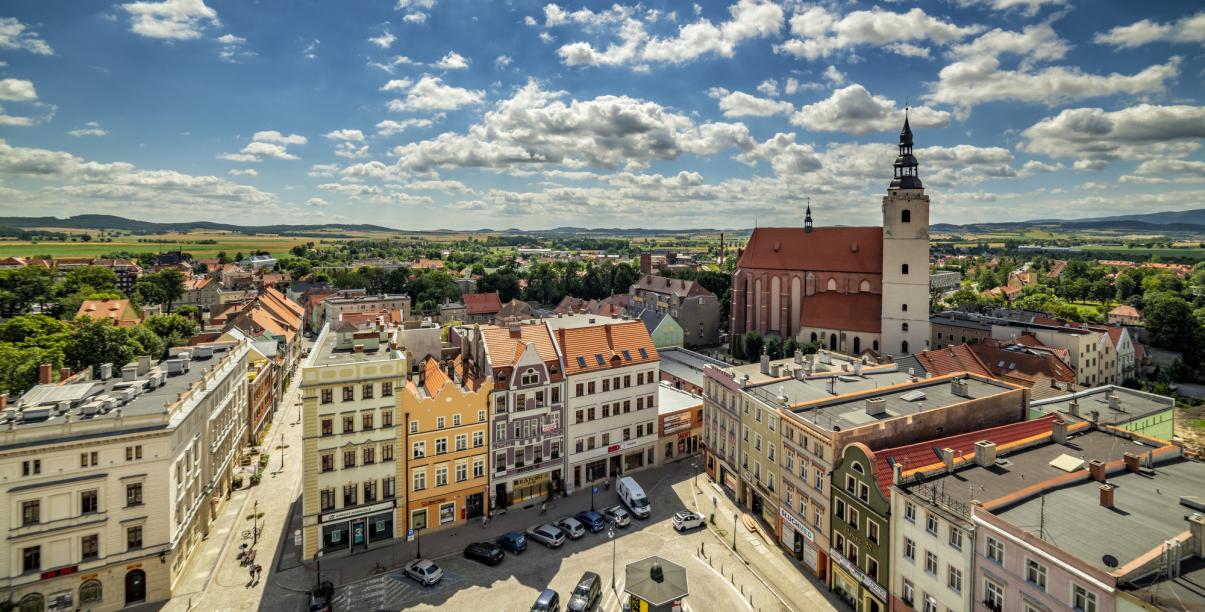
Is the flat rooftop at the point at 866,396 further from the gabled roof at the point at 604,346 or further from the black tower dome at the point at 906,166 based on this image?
the black tower dome at the point at 906,166

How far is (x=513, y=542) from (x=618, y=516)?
23.3 ft

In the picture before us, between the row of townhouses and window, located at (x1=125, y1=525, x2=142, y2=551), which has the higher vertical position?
the row of townhouses

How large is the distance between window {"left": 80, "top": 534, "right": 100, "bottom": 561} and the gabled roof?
27.4m

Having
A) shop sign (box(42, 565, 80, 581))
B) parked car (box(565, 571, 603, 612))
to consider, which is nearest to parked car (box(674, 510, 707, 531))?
parked car (box(565, 571, 603, 612))

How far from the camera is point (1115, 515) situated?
70.9 ft

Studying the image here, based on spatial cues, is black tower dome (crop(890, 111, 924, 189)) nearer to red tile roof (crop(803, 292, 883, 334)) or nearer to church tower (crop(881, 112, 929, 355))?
church tower (crop(881, 112, 929, 355))

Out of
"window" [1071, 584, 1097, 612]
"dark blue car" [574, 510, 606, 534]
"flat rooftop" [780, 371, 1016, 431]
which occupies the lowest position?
"dark blue car" [574, 510, 606, 534]

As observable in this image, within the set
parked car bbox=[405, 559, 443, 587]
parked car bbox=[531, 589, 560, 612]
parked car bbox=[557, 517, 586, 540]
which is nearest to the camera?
parked car bbox=[531, 589, 560, 612]

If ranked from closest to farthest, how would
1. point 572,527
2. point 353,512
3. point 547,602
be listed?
point 547,602 → point 353,512 → point 572,527

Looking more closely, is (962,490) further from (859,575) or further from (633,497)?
(633,497)

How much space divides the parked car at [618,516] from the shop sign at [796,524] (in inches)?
386

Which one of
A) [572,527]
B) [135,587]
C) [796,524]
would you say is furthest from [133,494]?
[796,524]

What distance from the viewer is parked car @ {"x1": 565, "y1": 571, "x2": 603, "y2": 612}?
28469mm

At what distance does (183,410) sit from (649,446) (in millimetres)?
31994
